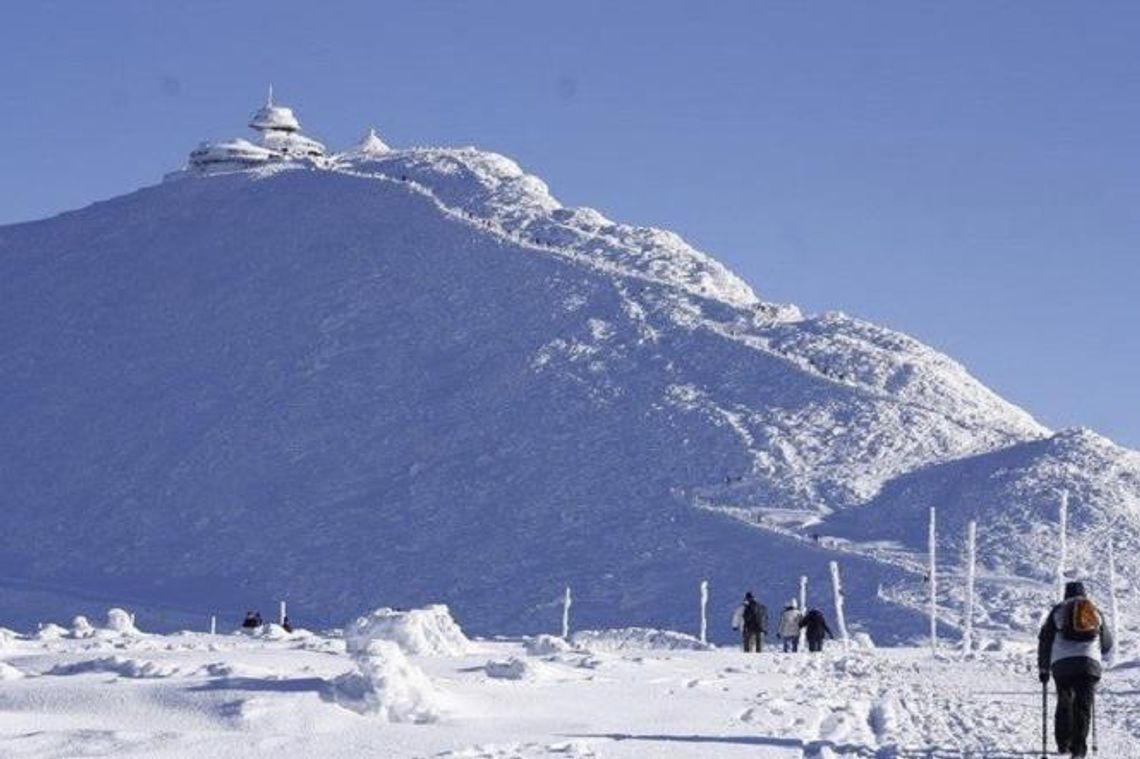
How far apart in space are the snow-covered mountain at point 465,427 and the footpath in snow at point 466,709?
4631cm

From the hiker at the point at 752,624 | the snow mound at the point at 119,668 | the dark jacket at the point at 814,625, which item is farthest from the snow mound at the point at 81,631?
the snow mound at the point at 119,668

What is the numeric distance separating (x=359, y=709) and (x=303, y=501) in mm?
76135

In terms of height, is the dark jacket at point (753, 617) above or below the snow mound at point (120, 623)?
above

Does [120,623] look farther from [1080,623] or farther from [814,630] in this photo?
[1080,623]

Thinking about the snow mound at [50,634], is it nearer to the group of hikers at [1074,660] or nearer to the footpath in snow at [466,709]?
the footpath in snow at [466,709]

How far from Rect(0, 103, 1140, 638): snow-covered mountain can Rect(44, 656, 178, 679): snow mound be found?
167 feet

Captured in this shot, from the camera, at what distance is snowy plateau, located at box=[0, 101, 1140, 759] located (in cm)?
7869

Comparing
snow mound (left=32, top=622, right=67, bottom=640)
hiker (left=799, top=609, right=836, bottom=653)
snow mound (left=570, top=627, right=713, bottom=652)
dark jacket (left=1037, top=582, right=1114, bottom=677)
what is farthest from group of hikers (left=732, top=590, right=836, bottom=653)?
dark jacket (left=1037, top=582, right=1114, bottom=677)

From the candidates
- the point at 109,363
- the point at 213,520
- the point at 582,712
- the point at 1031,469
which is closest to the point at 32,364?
the point at 109,363

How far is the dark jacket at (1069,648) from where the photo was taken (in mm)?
16859

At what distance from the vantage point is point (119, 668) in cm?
2066

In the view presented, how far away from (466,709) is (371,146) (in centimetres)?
12675

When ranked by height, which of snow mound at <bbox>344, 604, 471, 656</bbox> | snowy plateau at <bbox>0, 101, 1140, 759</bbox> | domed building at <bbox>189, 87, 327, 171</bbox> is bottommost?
snow mound at <bbox>344, 604, 471, 656</bbox>

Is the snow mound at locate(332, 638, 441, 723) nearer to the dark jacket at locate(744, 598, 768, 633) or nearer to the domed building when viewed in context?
the dark jacket at locate(744, 598, 768, 633)
